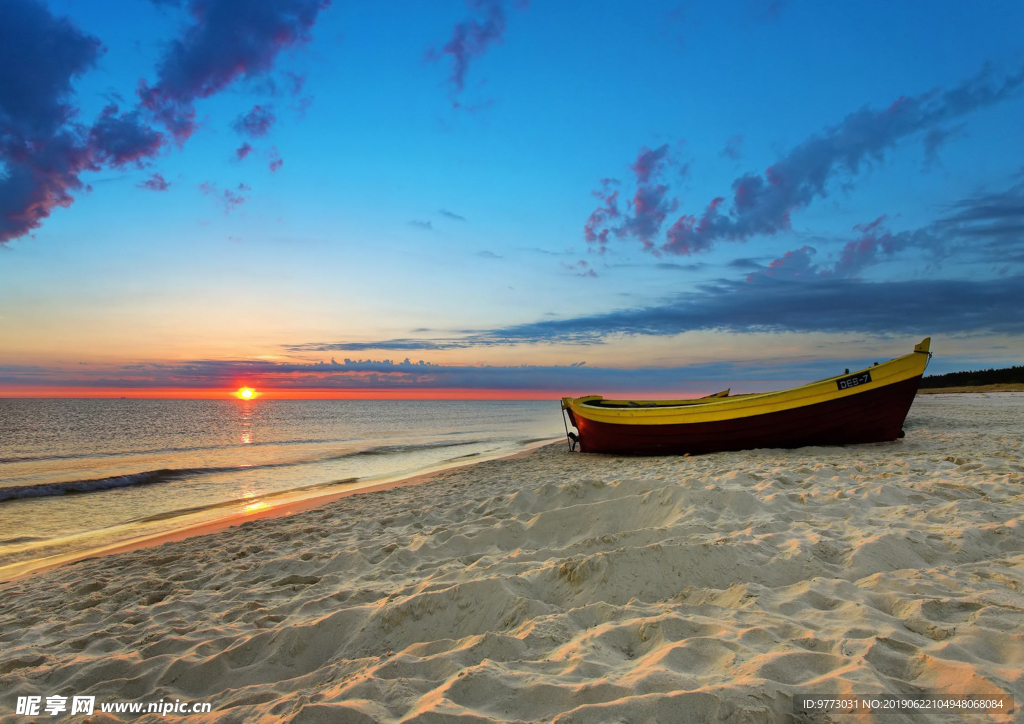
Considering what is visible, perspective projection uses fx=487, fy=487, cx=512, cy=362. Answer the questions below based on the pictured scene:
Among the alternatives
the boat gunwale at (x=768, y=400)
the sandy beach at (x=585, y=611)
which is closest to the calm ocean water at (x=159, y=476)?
the sandy beach at (x=585, y=611)

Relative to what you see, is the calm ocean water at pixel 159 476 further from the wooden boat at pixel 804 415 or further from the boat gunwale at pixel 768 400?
the wooden boat at pixel 804 415

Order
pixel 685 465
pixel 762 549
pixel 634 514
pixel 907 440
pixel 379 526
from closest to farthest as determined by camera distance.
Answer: pixel 762 549 → pixel 634 514 → pixel 379 526 → pixel 685 465 → pixel 907 440

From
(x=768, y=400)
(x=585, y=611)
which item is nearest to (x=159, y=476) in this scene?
(x=585, y=611)

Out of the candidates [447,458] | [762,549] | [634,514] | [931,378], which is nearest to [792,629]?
[762,549]

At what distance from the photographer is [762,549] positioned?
3754mm

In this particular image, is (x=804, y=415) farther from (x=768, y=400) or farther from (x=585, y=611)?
(x=585, y=611)

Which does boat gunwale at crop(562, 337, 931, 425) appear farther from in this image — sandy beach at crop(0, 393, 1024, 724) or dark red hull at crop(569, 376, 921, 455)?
sandy beach at crop(0, 393, 1024, 724)

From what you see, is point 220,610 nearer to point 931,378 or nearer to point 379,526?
point 379,526

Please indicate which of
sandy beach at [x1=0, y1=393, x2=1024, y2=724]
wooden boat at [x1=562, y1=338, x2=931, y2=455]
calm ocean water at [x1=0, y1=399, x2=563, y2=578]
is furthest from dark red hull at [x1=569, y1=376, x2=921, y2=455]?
calm ocean water at [x1=0, y1=399, x2=563, y2=578]

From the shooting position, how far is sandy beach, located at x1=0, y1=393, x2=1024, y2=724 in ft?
7.27

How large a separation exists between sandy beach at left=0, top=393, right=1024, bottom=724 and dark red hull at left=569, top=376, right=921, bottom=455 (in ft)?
12.7

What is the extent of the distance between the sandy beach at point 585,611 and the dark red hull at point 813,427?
3.88 m

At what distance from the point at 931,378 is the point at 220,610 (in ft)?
215

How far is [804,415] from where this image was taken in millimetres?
10219
